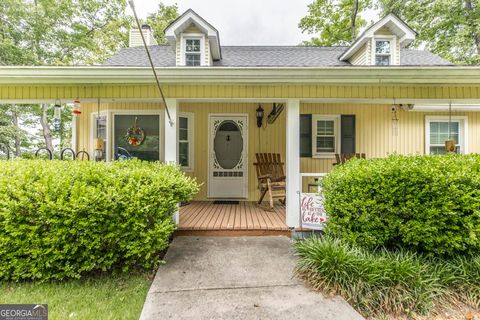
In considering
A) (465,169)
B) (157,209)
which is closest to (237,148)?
(157,209)

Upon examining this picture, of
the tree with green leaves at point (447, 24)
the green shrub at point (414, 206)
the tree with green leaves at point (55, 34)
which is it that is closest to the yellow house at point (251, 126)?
the green shrub at point (414, 206)

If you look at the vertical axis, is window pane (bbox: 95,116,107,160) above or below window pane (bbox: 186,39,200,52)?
below

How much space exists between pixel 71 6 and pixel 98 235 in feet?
46.8

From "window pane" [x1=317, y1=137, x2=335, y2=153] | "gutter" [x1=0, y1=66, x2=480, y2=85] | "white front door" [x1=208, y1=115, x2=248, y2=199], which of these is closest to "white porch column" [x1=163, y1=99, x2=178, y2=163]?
"gutter" [x1=0, y1=66, x2=480, y2=85]

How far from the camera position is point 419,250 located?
268cm

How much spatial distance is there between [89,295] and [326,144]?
520 centimetres

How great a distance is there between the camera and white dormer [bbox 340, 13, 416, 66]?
18.3 feet

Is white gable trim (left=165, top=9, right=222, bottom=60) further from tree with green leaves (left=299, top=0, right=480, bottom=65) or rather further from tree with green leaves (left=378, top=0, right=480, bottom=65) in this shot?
tree with green leaves (left=378, top=0, right=480, bottom=65)

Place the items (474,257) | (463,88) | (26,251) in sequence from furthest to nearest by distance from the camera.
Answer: (463,88)
(474,257)
(26,251)

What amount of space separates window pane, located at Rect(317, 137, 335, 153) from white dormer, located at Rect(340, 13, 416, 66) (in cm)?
215

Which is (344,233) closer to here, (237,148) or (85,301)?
(85,301)

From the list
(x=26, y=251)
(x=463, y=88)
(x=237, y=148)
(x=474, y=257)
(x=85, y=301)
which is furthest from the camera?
(x=237, y=148)

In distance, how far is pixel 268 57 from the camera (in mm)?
6602

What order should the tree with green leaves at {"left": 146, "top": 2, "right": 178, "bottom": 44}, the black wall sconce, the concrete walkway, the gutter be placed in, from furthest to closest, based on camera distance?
the tree with green leaves at {"left": 146, "top": 2, "right": 178, "bottom": 44}, the black wall sconce, the gutter, the concrete walkway
